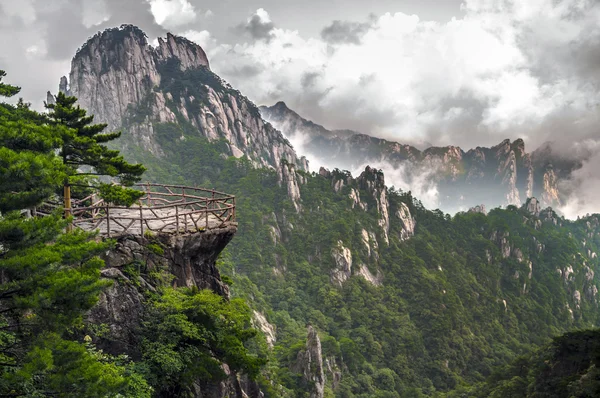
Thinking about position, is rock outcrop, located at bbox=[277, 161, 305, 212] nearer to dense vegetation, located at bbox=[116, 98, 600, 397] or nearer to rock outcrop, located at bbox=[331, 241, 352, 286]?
dense vegetation, located at bbox=[116, 98, 600, 397]

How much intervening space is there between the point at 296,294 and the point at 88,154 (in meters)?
84.0

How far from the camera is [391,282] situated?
107375mm

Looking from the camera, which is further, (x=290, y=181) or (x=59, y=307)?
(x=290, y=181)

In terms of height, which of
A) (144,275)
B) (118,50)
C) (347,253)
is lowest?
(144,275)

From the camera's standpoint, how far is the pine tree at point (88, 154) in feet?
46.9

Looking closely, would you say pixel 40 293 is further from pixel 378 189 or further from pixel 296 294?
pixel 378 189

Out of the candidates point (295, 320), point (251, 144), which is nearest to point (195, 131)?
point (251, 144)

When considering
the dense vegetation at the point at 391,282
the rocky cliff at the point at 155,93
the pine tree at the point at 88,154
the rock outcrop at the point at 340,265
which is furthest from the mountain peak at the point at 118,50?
the pine tree at the point at 88,154

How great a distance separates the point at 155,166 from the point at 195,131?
28.9m

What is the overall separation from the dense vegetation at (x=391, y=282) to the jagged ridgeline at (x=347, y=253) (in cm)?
39

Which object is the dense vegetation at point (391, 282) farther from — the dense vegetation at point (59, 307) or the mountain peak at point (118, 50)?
the dense vegetation at point (59, 307)

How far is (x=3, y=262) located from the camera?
828cm

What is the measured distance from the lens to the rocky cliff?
121375 millimetres

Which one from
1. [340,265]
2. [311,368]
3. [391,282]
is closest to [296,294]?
[340,265]
